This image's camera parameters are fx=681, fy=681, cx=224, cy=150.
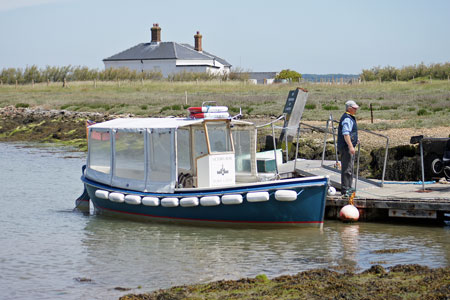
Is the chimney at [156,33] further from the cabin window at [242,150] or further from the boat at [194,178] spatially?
the cabin window at [242,150]

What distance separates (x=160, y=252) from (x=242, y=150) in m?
3.65

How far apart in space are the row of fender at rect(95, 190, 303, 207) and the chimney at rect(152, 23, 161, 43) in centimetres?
7122

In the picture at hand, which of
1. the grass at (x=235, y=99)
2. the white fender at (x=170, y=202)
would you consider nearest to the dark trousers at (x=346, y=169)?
the white fender at (x=170, y=202)

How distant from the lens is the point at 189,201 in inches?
552

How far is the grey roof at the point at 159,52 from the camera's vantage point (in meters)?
81.9

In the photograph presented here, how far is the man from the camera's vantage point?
45.1 feet

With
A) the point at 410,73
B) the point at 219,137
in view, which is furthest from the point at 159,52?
the point at 219,137

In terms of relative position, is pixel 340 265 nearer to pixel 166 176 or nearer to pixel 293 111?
pixel 166 176

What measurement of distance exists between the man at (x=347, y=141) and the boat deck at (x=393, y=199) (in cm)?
40

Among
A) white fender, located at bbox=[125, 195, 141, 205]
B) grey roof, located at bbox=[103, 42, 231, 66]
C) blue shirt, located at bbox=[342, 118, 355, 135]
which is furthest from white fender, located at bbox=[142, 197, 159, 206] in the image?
grey roof, located at bbox=[103, 42, 231, 66]

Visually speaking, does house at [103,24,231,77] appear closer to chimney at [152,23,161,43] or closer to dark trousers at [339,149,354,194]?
chimney at [152,23,161,43]

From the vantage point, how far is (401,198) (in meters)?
13.8

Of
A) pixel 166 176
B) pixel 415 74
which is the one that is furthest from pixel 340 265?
pixel 415 74

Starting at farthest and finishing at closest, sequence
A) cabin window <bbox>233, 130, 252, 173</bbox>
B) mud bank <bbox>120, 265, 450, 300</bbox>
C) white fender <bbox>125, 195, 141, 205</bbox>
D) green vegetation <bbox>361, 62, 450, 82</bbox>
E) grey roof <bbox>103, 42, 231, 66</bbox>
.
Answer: grey roof <bbox>103, 42, 231, 66</bbox>
green vegetation <bbox>361, 62, 450, 82</bbox>
cabin window <bbox>233, 130, 252, 173</bbox>
white fender <bbox>125, 195, 141, 205</bbox>
mud bank <bbox>120, 265, 450, 300</bbox>
